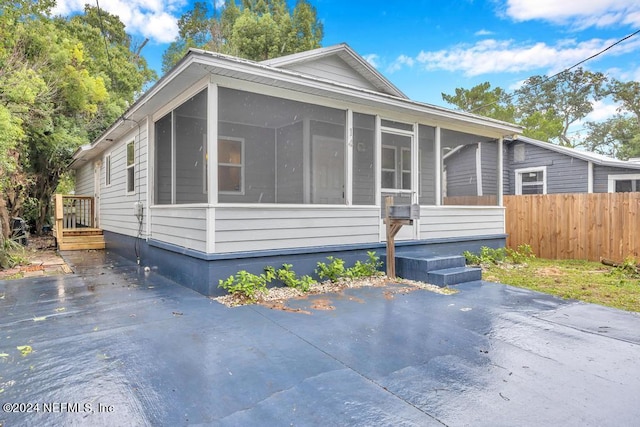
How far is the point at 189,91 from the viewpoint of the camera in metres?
5.09

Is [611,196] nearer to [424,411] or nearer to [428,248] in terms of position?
[428,248]

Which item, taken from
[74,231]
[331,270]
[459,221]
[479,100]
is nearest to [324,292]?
[331,270]

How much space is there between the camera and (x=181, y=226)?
5.25m

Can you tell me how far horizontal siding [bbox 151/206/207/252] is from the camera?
4.66 m

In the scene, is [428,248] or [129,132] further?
[129,132]

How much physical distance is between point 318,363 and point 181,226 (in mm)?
3403

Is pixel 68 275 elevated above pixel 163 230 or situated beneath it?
situated beneath

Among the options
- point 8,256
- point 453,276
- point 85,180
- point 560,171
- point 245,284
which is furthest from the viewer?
point 85,180

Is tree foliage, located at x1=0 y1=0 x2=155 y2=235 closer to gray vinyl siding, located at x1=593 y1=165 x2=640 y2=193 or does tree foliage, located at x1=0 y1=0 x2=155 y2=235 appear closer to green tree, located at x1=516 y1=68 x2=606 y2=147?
gray vinyl siding, located at x1=593 y1=165 x2=640 y2=193

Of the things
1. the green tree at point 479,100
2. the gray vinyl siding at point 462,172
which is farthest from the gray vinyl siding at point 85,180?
the green tree at point 479,100

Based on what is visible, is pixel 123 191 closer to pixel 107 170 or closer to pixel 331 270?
pixel 107 170

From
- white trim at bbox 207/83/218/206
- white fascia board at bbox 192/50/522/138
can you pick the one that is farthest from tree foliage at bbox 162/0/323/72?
white trim at bbox 207/83/218/206

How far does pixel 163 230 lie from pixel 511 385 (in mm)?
5340

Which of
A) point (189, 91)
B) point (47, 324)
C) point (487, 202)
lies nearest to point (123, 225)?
point (189, 91)
